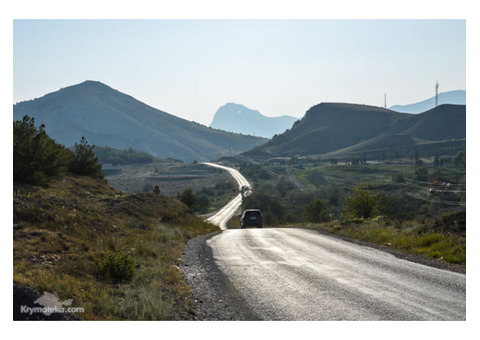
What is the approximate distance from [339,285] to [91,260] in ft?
21.4

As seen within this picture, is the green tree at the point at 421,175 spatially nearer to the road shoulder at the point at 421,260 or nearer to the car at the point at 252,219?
the car at the point at 252,219

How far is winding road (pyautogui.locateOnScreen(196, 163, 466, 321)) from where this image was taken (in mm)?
8734

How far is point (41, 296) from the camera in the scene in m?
7.77

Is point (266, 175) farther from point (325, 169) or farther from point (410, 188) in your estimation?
point (410, 188)

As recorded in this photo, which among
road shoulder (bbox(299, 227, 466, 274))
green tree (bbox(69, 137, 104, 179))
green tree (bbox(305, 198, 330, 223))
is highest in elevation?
green tree (bbox(69, 137, 104, 179))

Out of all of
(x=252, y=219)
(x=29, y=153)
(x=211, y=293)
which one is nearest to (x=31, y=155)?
(x=29, y=153)

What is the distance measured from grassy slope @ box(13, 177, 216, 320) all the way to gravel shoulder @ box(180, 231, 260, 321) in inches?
13.3

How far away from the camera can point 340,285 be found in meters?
11.4

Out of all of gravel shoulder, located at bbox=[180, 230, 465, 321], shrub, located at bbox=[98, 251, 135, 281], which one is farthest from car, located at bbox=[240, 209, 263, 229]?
shrub, located at bbox=[98, 251, 135, 281]

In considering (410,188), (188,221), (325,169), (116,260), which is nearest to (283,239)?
(188,221)

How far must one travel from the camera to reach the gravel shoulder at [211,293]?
878cm

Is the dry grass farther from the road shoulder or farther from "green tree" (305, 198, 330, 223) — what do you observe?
"green tree" (305, 198, 330, 223)

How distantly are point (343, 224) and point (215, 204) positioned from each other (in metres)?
83.9

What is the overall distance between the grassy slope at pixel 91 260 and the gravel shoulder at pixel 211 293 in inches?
13.3
